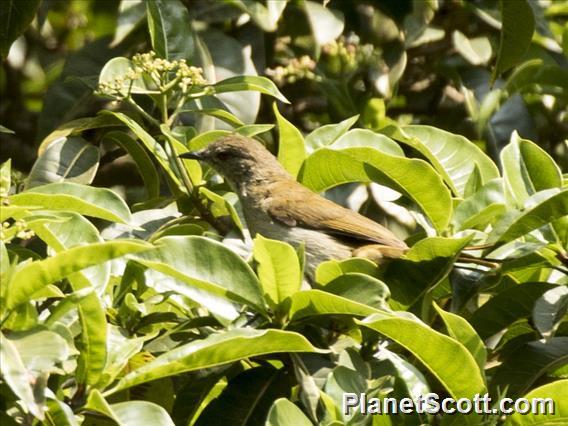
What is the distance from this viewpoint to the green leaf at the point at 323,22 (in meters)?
5.14

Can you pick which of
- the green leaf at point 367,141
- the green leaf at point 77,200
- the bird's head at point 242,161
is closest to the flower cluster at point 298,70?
the bird's head at point 242,161

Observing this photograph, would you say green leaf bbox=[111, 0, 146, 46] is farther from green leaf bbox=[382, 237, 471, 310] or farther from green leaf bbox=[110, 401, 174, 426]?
green leaf bbox=[110, 401, 174, 426]

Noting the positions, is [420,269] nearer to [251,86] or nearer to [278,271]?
[278,271]

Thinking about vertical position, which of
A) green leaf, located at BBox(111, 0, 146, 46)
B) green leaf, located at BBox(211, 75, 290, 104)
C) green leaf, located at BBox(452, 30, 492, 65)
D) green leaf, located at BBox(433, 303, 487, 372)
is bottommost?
green leaf, located at BBox(433, 303, 487, 372)

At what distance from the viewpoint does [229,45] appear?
5285mm

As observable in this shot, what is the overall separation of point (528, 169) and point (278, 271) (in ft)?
3.40


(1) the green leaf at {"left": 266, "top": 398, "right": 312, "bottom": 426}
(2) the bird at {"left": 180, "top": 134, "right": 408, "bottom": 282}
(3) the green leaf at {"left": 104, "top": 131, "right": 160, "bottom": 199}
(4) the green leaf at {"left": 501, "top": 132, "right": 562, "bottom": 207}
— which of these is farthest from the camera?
(2) the bird at {"left": 180, "top": 134, "right": 408, "bottom": 282}

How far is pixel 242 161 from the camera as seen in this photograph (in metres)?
5.20

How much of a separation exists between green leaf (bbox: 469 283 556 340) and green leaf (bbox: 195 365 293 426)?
2.34ft

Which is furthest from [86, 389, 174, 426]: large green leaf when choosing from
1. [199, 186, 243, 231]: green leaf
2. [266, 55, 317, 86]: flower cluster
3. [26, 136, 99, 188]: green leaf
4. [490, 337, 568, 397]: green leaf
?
[266, 55, 317, 86]: flower cluster

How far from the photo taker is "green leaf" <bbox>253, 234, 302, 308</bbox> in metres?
2.95

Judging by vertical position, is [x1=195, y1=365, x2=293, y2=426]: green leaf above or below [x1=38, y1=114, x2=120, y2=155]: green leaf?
below

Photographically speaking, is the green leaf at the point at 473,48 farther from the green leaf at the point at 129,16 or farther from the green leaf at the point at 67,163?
the green leaf at the point at 67,163

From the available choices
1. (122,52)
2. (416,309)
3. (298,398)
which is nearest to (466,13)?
(122,52)
